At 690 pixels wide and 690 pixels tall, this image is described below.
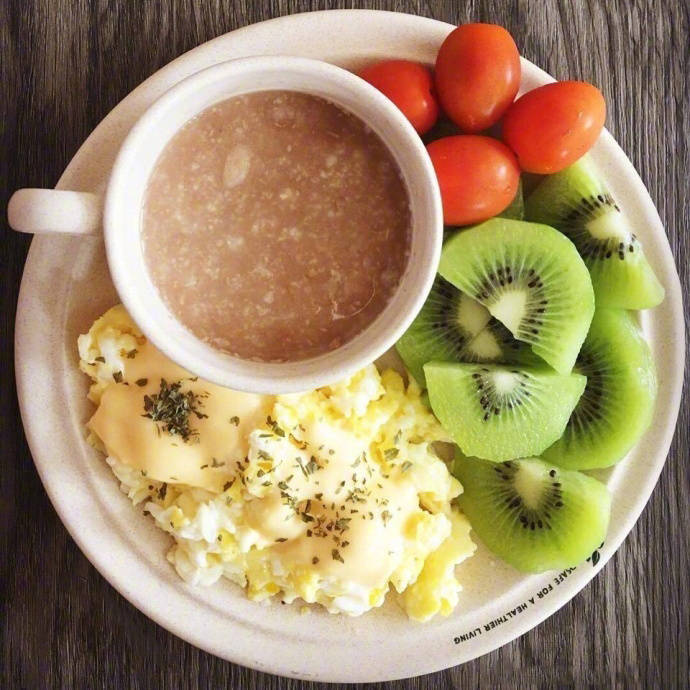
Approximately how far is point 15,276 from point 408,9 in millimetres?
1174

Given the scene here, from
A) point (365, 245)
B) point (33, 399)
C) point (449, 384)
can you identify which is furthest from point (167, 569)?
point (365, 245)

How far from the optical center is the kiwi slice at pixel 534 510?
1712 mm

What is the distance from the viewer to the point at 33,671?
1936 millimetres

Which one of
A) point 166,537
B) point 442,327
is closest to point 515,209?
point 442,327

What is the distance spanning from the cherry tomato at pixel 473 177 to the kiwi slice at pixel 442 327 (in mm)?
195

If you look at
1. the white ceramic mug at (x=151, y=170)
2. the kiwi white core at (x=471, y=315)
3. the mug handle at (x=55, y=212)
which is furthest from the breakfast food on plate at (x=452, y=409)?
the mug handle at (x=55, y=212)

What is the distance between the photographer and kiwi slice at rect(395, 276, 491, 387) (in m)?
1.76

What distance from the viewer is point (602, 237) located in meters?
1.69

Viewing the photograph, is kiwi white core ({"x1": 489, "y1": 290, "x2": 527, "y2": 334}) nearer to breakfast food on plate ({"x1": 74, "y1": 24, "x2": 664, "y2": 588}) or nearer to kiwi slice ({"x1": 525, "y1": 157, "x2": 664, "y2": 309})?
breakfast food on plate ({"x1": 74, "y1": 24, "x2": 664, "y2": 588})

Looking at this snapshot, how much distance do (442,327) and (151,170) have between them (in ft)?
2.42

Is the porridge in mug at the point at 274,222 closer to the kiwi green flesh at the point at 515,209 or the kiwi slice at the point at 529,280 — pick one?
the kiwi slice at the point at 529,280

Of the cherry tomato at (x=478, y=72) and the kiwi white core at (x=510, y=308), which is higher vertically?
the cherry tomato at (x=478, y=72)

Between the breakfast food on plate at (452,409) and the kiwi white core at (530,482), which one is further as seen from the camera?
the kiwi white core at (530,482)

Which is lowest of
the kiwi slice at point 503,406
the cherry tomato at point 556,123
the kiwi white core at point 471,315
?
the kiwi slice at point 503,406
